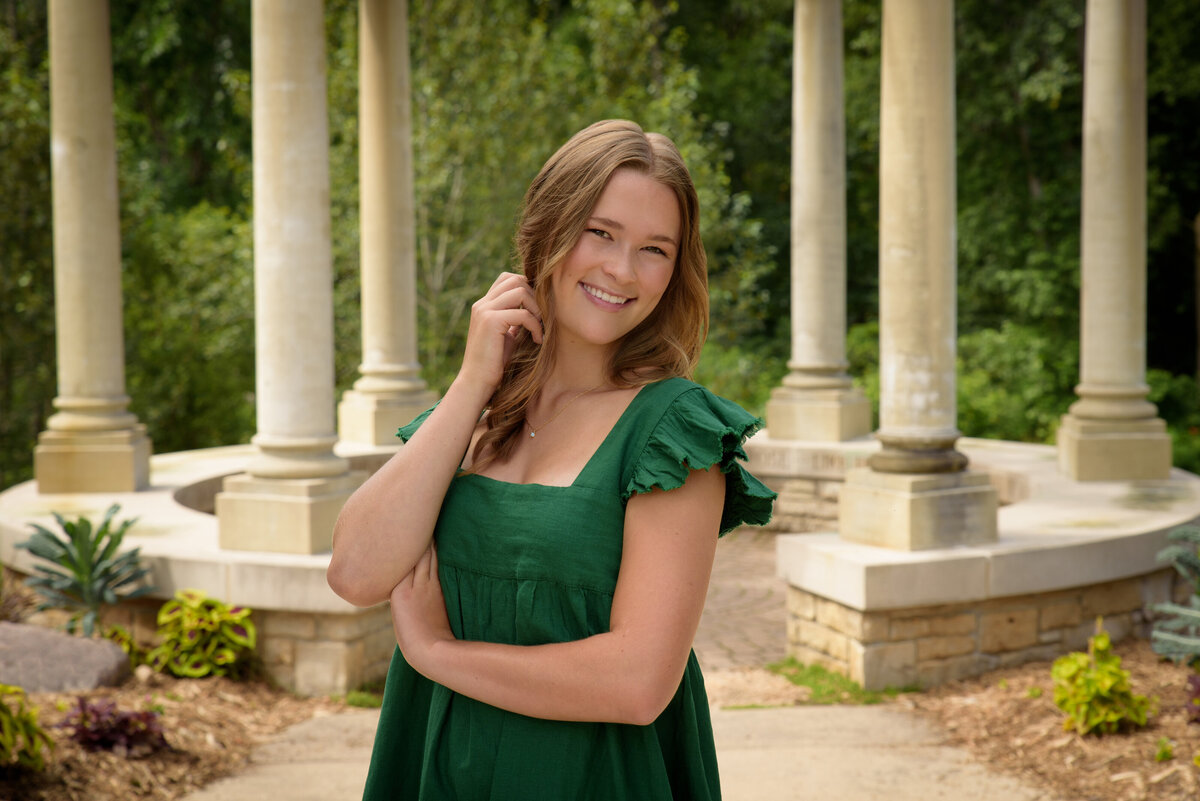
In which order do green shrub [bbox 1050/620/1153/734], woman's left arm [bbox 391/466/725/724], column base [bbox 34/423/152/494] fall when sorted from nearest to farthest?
woman's left arm [bbox 391/466/725/724] → green shrub [bbox 1050/620/1153/734] → column base [bbox 34/423/152/494]

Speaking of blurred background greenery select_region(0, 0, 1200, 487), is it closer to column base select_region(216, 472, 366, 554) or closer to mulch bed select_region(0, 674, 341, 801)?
column base select_region(216, 472, 366, 554)

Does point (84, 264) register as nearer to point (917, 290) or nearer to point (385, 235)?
point (385, 235)

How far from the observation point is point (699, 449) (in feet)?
8.18

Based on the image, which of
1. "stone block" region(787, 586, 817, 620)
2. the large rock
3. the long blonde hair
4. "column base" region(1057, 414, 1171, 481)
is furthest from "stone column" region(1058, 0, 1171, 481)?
the long blonde hair

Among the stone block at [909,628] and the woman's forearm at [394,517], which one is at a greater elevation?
the woman's forearm at [394,517]

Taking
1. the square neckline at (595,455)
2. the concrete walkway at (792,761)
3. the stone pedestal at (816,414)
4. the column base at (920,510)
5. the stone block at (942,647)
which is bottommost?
the concrete walkway at (792,761)

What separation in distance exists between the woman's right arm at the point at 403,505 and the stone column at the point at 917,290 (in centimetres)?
709

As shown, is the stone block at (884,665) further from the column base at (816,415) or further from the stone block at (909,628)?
the column base at (816,415)

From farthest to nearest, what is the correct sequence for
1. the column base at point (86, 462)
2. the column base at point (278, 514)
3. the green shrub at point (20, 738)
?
1. the column base at point (86, 462)
2. the column base at point (278, 514)
3. the green shrub at point (20, 738)

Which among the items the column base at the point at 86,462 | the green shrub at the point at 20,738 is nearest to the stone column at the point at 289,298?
the green shrub at the point at 20,738

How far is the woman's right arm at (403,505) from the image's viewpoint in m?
→ 2.67

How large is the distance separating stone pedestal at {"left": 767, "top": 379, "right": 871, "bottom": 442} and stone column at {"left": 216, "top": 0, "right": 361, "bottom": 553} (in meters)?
7.53

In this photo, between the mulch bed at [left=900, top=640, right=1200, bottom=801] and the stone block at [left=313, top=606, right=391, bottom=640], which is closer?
the mulch bed at [left=900, top=640, right=1200, bottom=801]

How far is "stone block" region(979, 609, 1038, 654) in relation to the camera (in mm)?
9102
